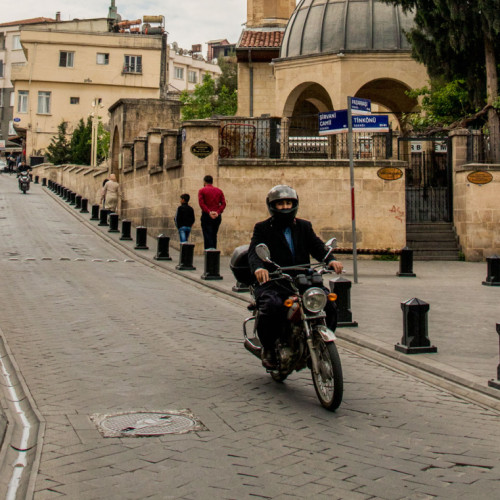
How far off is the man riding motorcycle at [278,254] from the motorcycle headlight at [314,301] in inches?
12.3

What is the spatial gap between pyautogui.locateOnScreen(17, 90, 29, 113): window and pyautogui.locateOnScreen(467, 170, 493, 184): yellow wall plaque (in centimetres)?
5271

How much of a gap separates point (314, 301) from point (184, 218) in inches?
490

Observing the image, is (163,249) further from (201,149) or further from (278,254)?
(278,254)

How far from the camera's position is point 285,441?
4969mm

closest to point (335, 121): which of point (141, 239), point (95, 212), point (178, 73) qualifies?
point (141, 239)

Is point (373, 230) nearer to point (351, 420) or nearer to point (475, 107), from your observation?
point (475, 107)

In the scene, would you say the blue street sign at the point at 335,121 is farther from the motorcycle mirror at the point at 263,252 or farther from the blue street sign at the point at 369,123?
the motorcycle mirror at the point at 263,252

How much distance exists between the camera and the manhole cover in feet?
16.8

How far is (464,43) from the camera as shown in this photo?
803 inches

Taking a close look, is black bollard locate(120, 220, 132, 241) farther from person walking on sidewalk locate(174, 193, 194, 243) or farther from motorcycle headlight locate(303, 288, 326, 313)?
motorcycle headlight locate(303, 288, 326, 313)

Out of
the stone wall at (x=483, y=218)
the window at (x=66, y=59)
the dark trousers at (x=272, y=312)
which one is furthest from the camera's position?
the window at (x=66, y=59)

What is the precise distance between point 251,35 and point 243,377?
33952 mm

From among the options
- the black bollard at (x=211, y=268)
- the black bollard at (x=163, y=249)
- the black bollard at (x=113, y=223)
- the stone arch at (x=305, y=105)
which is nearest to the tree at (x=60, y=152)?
the stone arch at (x=305, y=105)

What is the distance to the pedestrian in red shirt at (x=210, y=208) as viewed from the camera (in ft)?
54.6
